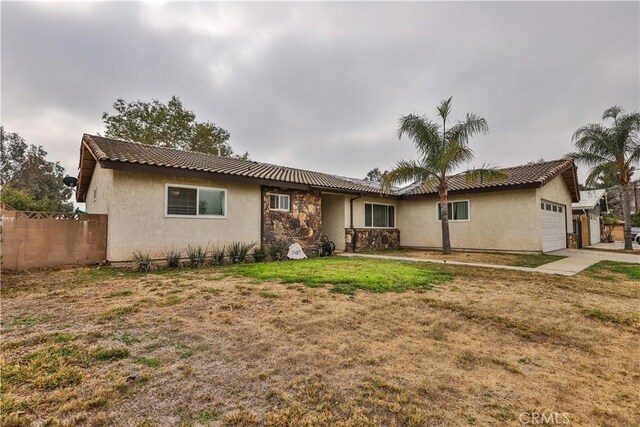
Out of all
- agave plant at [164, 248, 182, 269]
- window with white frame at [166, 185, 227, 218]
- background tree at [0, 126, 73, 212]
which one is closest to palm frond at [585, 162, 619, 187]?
window with white frame at [166, 185, 227, 218]

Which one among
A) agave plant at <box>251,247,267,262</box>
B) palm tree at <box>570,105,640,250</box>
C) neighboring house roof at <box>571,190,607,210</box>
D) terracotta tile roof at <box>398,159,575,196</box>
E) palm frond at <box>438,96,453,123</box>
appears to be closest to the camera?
agave plant at <box>251,247,267,262</box>

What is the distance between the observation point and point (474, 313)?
4.45 m

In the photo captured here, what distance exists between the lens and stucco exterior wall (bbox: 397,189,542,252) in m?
12.9

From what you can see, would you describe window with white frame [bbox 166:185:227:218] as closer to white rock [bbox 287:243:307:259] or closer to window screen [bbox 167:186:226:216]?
window screen [bbox 167:186:226:216]

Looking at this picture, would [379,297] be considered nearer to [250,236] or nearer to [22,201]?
[250,236]

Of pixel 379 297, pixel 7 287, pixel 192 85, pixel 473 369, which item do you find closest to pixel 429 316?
pixel 379 297

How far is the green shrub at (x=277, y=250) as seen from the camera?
11058 millimetres

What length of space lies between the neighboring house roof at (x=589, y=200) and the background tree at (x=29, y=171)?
132 ft

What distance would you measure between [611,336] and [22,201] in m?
26.2

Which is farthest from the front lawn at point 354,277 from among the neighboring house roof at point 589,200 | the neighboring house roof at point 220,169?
the neighboring house roof at point 589,200

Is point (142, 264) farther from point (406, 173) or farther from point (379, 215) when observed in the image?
point (379, 215)

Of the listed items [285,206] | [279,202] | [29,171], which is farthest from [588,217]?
[29,171]

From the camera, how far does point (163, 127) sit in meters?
26.4

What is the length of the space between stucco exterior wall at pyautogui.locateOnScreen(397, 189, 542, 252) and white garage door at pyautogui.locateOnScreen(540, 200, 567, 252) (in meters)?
1.12
